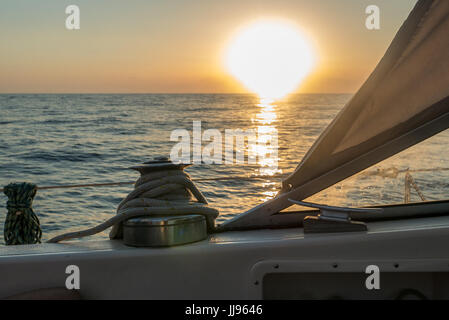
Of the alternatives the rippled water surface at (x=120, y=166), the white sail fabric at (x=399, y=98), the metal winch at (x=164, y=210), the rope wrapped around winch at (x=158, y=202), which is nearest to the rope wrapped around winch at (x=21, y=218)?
the rope wrapped around winch at (x=158, y=202)

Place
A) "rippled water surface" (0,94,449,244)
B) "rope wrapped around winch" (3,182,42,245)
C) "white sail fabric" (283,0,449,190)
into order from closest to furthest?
"white sail fabric" (283,0,449,190)
"rippled water surface" (0,94,449,244)
"rope wrapped around winch" (3,182,42,245)

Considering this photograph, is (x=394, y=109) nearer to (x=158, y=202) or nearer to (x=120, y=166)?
(x=158, y=202)

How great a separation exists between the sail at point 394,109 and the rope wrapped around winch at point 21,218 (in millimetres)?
933

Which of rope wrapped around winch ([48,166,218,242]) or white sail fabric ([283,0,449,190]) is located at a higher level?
white sail fabric ([283,0,449,190])

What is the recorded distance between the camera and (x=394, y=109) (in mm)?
1337

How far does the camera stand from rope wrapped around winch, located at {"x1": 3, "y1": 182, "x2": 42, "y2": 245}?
1717 mm

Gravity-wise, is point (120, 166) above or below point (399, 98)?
above

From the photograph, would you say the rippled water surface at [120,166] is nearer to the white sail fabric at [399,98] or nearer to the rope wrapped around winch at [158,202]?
the white sail fabric at [399,98]

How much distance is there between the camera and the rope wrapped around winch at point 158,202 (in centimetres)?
137

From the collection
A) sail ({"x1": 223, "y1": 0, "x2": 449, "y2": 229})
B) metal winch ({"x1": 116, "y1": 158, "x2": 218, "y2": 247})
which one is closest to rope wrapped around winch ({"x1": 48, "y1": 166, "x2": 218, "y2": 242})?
metal winch ({"x1": 116, "y1": 158, "x2": 218, "y2": 247})

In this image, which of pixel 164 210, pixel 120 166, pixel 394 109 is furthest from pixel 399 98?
pixel 120 166

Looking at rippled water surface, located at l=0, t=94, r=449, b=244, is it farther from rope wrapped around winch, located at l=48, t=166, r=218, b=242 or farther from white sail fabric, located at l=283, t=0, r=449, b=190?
rope wrapped around winch, located at l=48, t=166, r=218, b=242

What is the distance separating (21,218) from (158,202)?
2.16 ft

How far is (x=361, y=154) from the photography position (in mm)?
1388
